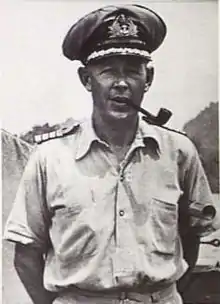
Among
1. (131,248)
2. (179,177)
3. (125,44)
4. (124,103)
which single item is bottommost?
(131,248)

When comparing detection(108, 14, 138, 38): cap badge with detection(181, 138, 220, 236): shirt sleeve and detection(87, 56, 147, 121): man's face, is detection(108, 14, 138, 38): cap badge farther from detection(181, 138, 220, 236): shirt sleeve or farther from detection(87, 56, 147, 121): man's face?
detection(181, 138, 220, 236): shirt sleeve

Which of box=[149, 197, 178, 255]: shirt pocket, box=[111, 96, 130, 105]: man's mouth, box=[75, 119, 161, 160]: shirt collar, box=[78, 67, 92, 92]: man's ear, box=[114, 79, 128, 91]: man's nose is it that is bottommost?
box=[149, 197, 178, 255]: shirt pocket

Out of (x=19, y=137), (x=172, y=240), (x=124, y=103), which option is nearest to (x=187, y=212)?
(x=172, y=240)

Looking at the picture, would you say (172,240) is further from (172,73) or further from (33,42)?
(33,42)

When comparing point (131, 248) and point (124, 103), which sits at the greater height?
point (124, 103)

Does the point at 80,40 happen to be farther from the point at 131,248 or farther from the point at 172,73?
the point at 131,248

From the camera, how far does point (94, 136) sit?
45.5 inches

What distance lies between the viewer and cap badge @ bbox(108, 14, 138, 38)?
3.77 ft

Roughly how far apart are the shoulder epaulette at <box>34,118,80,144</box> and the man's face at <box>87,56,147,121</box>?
0.05 metres

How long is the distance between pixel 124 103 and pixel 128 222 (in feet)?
0.71

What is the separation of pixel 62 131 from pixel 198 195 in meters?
0.28

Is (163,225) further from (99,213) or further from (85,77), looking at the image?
(85,77)

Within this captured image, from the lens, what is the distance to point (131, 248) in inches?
44.4

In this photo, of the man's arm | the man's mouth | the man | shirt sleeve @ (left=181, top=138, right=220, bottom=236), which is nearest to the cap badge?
the man
